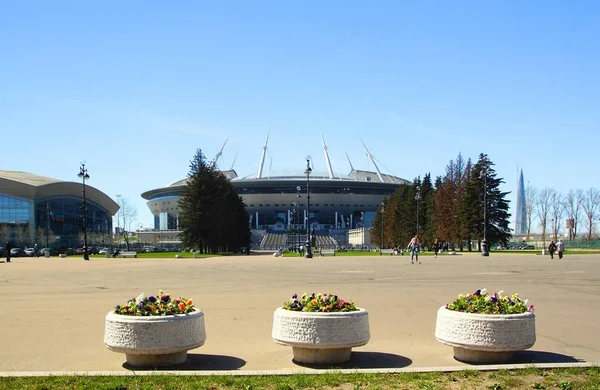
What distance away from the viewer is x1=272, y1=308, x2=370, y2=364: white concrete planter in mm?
7137

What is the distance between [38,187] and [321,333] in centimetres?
11434

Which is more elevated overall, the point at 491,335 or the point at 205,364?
the point at 491,335

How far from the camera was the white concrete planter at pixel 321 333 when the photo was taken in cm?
714

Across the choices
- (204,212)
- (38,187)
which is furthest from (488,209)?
(38,187)

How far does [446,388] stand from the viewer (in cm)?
600

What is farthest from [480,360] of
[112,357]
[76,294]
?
[76,294]

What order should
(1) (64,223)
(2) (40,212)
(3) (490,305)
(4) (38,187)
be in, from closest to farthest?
(3) (490,305)
(4) (38,187)
(2) (40,212)
(1) (64,223)

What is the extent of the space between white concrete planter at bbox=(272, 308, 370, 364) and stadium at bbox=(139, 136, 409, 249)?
129 meters

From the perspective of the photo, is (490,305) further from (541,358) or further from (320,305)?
(320,305)

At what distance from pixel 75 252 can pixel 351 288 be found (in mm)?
Result: 70463

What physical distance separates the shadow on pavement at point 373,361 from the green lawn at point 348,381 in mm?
765

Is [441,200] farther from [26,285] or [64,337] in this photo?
[64,337]

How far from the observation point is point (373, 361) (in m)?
7.57

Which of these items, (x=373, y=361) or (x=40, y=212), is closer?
(x=373, y=361)
